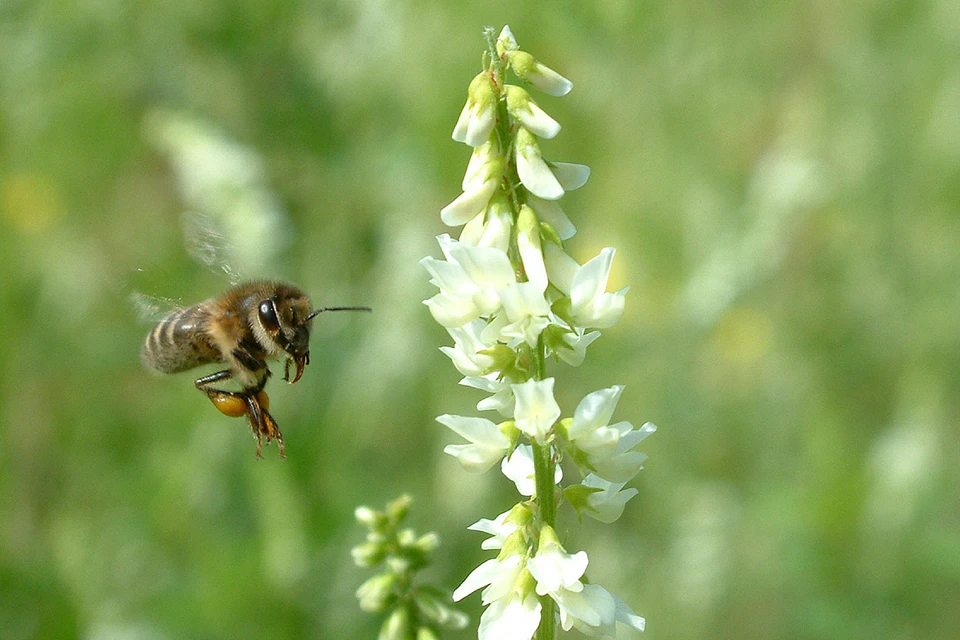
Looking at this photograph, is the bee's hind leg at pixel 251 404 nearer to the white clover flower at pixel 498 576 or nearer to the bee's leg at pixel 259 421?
the bee's leg at pixel 259 421

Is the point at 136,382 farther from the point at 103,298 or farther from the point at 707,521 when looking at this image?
the point at 707,521

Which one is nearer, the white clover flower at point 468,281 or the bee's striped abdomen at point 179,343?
the white clover flower at point 468,281

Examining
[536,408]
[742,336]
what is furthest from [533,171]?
[742,336]

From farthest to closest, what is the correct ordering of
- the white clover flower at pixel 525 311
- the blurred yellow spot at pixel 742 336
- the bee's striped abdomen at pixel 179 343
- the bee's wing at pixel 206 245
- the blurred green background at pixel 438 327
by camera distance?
the blurred yellow spot at pixel 742 336
the blurred green background at pixel 438 327
the bee's wing at pixel 206 245
the bee's striped abdomen at pixel 179 343
the white clover flower at pixel 525 311

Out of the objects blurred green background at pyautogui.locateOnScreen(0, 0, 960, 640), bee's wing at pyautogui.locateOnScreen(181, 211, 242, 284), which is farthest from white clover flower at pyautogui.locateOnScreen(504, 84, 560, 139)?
blurred green background at pyautogui.locateOnScreen(0, 0, 960, 640)

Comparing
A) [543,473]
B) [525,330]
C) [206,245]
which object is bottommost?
[543,473]

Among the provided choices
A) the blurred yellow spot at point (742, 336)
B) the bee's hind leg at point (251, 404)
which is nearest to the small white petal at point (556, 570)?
the bee's hind leg at point (251, 404)

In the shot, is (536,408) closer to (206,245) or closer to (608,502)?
(608,502)

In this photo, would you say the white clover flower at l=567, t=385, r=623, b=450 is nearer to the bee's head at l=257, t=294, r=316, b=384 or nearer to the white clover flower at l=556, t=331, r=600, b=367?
the white clover flower at l=556, t=331, r=600, b=367
